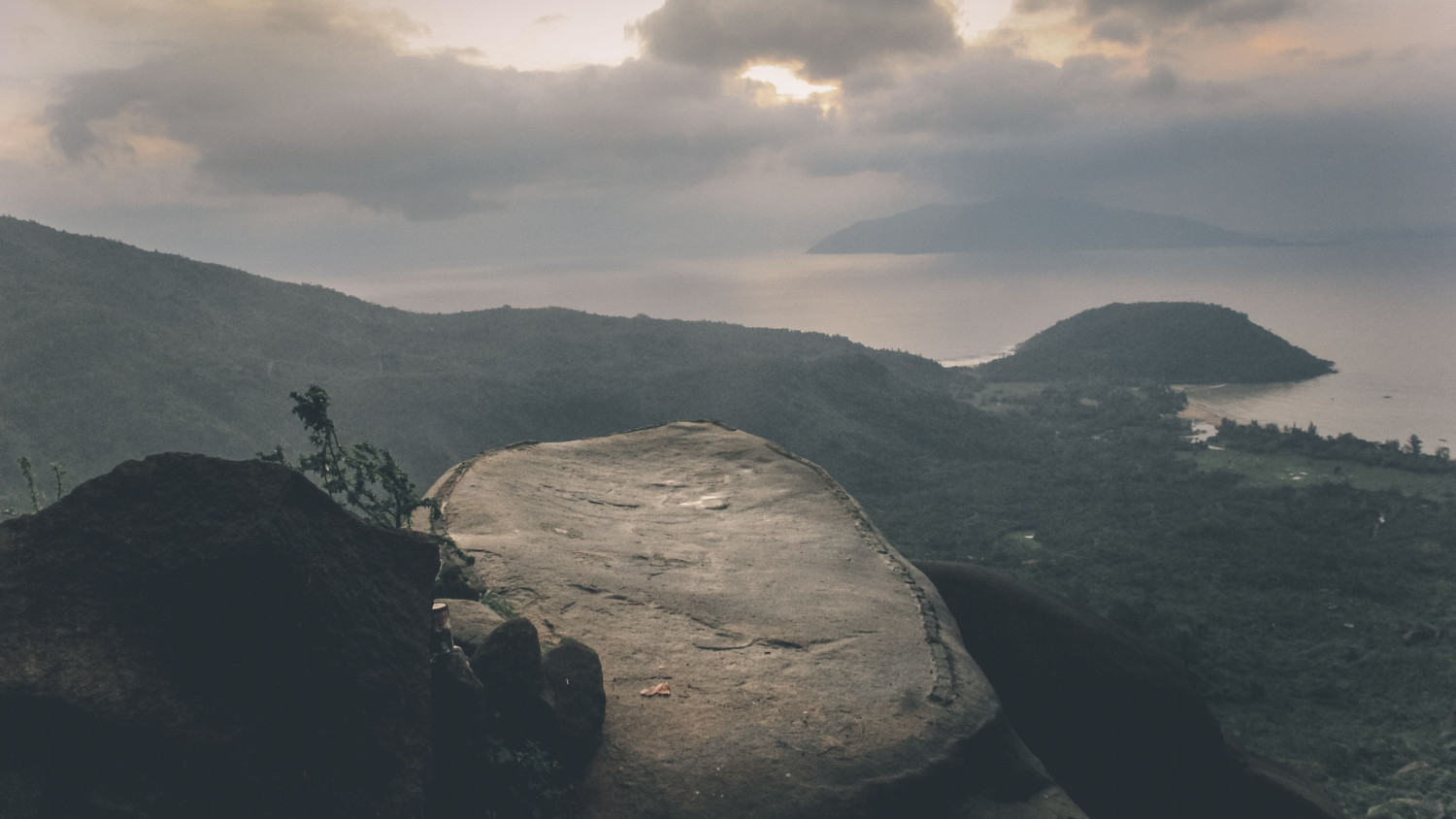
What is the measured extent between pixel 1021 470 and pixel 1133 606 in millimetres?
25962

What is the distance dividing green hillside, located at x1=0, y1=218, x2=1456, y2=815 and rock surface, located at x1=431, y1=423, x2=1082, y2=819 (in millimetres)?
19595

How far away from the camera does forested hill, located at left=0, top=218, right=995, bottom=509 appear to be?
165ft

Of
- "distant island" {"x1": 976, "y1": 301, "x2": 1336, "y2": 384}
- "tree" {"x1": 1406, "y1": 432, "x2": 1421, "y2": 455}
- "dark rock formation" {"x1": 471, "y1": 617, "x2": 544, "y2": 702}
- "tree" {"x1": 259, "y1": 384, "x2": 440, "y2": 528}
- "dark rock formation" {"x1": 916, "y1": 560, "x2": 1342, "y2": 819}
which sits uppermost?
"distant island" {"x1": 976, "y1": 301, "x2": 1336, "y2": 384}

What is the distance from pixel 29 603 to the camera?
451 centimetres

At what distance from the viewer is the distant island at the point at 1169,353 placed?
93.5m

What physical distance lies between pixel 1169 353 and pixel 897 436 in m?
52.5

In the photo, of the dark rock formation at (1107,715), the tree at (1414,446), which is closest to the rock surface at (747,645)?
the dark rock formation at (1107,715)

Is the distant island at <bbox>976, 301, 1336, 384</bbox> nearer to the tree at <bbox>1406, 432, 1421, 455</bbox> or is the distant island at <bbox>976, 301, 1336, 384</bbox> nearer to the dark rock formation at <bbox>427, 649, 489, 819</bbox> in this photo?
the tree at <bbox>1406, 432, 1421, 455</bbox>

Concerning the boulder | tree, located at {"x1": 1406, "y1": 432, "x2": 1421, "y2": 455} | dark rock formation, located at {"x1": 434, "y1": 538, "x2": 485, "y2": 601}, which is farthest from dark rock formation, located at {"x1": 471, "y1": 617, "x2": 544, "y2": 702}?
tree, located at {"x1": 1406, "y1": 432, "x2": 1421, "y2": 455}

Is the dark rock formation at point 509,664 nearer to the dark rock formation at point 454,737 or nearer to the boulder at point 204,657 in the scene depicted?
the dark rock formation at point 454,737

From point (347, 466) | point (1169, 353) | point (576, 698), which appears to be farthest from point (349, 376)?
point (1169, 353)

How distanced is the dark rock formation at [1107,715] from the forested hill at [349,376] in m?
43.4

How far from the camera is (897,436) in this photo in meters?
64.4

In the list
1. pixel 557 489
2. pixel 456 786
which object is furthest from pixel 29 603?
pixel 557 489
